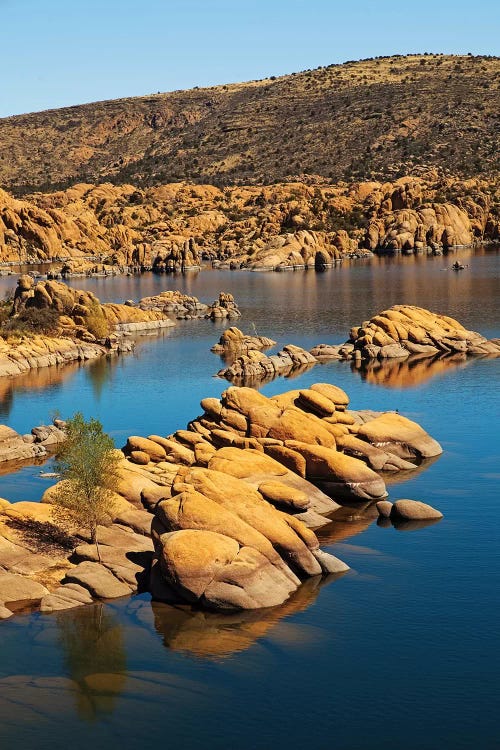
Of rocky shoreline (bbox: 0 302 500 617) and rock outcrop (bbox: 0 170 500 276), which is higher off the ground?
rock outcrop (bbox: 0 170 500 276)

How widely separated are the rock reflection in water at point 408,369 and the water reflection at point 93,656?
44541 mm

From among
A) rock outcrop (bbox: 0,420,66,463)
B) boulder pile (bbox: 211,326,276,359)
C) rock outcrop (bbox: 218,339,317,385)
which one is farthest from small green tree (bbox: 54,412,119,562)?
boulder pile (bbox: 211,326,276,359)

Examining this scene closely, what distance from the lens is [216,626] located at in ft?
112

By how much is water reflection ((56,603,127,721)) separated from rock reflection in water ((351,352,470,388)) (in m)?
44.5

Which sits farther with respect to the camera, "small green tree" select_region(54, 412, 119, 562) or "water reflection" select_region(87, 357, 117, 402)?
"water reflection" select_region(87, 357, 117, 402)

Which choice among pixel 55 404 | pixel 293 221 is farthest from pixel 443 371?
pixel 293 221

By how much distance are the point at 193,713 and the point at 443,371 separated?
184ft

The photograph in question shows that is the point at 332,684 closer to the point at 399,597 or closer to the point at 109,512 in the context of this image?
the point at 399,597

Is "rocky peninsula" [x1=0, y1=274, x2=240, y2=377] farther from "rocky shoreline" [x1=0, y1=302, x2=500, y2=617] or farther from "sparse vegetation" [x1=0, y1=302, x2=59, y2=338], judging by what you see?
"rocky shoreline" [x1=0, y1=302, x2=500, y2=617]

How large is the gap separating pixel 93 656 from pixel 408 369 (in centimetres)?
5463

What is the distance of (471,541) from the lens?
41.3 meters

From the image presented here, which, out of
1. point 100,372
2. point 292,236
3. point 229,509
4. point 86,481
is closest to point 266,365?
point 100,372

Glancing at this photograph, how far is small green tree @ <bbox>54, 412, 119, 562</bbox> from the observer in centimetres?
4012

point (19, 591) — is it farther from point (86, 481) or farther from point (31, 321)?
point (31, 321)
